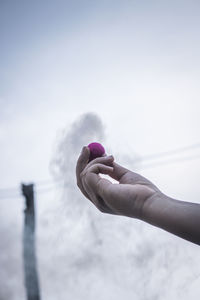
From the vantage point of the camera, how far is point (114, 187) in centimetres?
99

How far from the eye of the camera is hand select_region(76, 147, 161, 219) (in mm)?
911

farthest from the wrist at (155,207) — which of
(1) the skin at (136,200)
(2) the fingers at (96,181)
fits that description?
(2) the fingers at (96,181)

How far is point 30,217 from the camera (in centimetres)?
1048

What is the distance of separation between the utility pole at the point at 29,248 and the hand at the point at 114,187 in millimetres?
9380

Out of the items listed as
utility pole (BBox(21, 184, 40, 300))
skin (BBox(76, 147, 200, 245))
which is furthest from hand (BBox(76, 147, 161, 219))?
utility pole (BBox(21, 184, 40, 300))

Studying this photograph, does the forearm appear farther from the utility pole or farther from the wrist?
the utility pole

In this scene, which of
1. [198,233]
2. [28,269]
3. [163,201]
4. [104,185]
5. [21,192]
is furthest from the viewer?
Result: [28,269]

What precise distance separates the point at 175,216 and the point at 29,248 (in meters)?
11.4

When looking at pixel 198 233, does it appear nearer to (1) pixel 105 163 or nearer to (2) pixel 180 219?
(2) pixel 180 219

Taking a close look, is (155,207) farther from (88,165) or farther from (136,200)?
(88,165)

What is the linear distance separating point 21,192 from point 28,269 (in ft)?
12.2

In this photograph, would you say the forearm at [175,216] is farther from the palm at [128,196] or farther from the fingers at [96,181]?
the fingers at [96,181]

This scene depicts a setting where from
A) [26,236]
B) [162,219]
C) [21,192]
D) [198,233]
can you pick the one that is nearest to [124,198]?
[162,219]

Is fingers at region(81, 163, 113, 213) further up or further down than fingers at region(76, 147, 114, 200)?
further down
